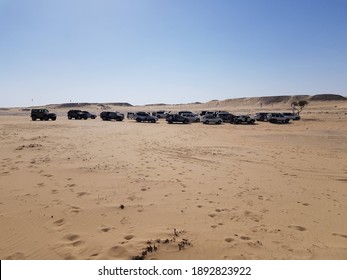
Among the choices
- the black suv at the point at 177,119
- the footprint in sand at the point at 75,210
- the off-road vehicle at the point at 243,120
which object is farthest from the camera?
the black suv at the point at 177,119

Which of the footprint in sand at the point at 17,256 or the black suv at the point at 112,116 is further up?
the black suv at the point at 112,116

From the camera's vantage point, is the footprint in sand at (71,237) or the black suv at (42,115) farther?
the black suv at (42,115)

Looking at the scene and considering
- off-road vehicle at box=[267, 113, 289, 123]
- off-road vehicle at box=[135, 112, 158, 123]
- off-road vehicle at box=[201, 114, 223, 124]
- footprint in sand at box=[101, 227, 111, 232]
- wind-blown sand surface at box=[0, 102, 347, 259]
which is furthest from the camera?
off-road vehicle at box=[135, 112, 158, 123]

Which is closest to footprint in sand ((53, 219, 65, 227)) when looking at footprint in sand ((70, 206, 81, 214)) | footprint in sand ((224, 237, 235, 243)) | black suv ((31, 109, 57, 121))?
footprint in sand ((70, 206, 81, 214))

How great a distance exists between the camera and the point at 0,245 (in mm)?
5098

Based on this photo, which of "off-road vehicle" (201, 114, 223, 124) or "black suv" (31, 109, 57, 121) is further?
"black suv" (31, 109, 57, 121)

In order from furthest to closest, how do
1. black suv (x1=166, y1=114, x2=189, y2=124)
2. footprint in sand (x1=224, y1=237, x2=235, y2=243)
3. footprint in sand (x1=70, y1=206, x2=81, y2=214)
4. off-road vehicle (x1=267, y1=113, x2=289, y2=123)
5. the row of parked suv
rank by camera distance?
1. black suv (x1=166, y1=114, x2=189, y2=124)
2. off-road vehicle (x1=267, y1=113, x2=289, y2=123)
3. the row of parked suv
4. footprint in sand (x1=70, y1=206, x2=81, y2=214)
5. footprint in sand (x1=224, y1=237, x2=235, y2=243)

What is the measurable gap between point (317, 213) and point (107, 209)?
4662 mm

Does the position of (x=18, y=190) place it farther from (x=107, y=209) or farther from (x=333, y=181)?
(x=333, y=181)

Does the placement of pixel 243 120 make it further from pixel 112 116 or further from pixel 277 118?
pixel 112 116

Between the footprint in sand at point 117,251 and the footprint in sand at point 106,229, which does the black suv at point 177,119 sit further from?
the footprint in sand at point 117,251

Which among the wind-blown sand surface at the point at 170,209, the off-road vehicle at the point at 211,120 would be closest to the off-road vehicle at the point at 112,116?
the off-road vehicle at the point at 211,120

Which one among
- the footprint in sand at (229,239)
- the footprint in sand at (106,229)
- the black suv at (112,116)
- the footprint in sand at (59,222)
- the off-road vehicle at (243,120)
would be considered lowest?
the footprint in sand at (229,239)

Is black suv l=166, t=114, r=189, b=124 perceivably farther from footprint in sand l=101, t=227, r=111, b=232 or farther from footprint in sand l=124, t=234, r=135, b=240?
footprint in sand l=124, t=234, r=135, b=240
